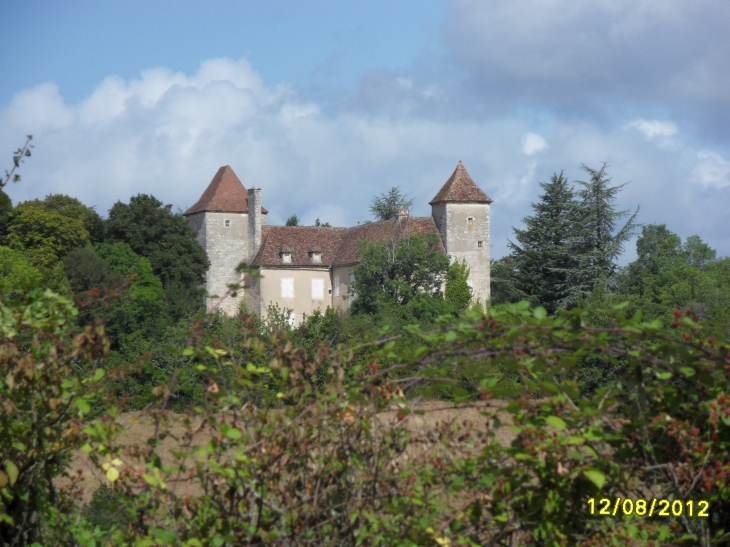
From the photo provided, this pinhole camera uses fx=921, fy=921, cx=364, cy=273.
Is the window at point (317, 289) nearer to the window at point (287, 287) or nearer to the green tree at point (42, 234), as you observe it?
the window at point (287, 287)

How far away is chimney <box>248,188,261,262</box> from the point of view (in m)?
51.6

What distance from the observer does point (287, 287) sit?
50.2 metres

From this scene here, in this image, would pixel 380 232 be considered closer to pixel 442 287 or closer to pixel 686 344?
pixel 442 287

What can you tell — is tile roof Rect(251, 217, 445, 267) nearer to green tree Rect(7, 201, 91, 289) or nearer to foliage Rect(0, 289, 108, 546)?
green tree Rect(7, 201, 91, 289)

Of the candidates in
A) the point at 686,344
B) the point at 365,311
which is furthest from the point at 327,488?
the point at 365,311

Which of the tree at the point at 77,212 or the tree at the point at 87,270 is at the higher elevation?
the tree at the point at 77,212

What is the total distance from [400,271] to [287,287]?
8.17 meters

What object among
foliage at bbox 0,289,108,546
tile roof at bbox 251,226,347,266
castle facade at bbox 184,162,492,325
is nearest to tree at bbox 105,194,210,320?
castle facade at bbox 184,162,492,325

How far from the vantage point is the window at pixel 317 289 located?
50594 millimetres

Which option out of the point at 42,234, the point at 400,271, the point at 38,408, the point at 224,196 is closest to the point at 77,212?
the point at 42,234

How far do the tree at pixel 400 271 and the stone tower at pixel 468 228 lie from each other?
3.07 m

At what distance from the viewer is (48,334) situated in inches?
146

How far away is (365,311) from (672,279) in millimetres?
17855
